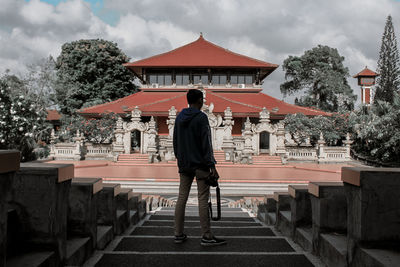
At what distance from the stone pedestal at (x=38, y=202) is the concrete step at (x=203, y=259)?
25.1 inches

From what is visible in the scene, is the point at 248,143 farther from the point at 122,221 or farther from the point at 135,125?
the point at 122,221

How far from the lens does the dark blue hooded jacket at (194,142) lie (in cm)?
340

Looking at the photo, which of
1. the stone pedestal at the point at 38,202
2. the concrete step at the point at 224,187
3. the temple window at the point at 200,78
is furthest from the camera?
the temple window at the point at 200,78

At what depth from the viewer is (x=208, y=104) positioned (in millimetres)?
25406

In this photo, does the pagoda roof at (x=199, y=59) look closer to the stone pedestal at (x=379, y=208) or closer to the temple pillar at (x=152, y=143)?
the temple pillar at (x=152, y=143)

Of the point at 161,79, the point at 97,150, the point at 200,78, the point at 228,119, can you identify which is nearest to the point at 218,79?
the point at 200,78

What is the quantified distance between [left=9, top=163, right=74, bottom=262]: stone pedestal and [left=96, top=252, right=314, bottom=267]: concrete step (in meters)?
0.64

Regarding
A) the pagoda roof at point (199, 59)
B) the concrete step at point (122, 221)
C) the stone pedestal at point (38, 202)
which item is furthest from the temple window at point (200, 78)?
the stone pedestal at point (38, 202)

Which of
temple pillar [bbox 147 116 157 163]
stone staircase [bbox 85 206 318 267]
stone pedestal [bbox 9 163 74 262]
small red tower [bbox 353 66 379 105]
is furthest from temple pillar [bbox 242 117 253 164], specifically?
small red tower [bbox 353 66 379 105]

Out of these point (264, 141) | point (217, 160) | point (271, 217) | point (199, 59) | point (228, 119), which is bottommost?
point (217, 160)

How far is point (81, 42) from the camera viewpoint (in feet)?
123

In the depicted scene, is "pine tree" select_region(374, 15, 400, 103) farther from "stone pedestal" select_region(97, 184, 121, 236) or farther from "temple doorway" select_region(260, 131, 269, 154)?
"stone pedestal" select_region(97, 184, 121, 236)

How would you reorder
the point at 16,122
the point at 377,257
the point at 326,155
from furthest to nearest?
the point at 326,155
the point at 16,122
the point at 377,257

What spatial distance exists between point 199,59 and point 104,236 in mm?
29519
